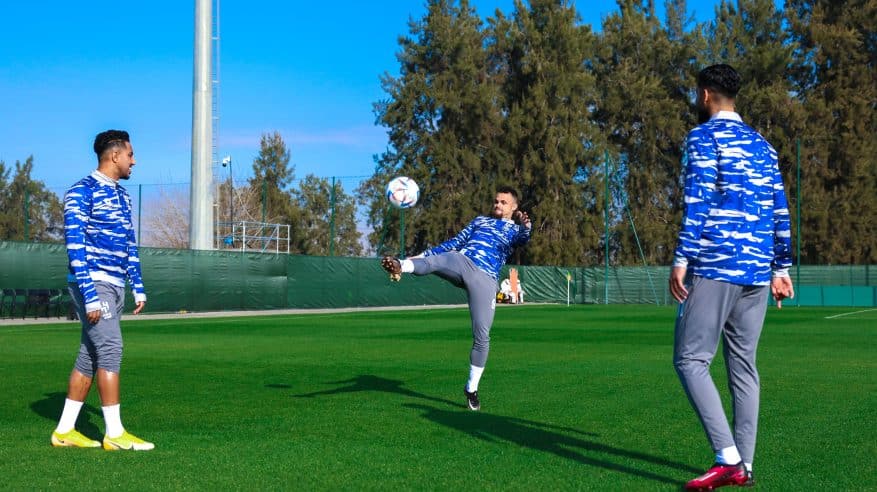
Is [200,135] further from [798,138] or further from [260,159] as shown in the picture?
[260,159]

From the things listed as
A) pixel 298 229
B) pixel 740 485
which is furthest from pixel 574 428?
pixel 298 229

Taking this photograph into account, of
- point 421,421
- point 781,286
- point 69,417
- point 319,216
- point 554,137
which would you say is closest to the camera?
point 781,286

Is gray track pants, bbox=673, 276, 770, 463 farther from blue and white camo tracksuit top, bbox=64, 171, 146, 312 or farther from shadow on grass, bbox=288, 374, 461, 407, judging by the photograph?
shadow on grass, bbox=288, 374, 461, 407

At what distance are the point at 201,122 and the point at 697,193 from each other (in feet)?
107

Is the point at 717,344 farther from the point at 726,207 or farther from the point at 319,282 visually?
the point at 319,282

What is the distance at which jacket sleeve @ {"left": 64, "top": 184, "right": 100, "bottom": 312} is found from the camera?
5.99 metres

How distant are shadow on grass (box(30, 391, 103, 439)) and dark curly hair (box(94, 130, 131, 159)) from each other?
6.43 ft

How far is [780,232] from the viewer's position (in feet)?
16.6

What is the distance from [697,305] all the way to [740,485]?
979 millimetres

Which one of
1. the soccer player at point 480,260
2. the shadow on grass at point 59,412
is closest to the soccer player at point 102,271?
the shadow on grass at point 59,412

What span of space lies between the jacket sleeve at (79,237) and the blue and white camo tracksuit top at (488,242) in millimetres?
2938

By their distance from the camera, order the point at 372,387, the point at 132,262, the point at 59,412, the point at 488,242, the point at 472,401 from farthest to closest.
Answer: the point at 372,387
the point at 488,242
the point at 472,401
the point at 59,412
the point at 132,262

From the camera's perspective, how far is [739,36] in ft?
184

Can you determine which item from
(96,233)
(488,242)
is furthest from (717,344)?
(96,233)
